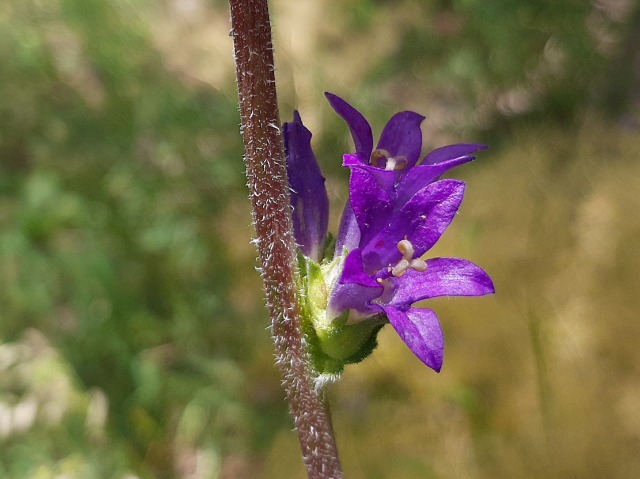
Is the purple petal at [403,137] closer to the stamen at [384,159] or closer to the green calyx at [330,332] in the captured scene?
the stamen at [384,159]

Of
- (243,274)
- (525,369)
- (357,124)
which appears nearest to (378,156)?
(357,124)

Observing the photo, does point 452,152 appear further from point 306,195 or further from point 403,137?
point 306,195

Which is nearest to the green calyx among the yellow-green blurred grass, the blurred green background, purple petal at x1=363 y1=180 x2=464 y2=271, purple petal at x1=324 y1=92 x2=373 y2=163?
purple petal at x1=363 y1=180 x2=464 y2=271

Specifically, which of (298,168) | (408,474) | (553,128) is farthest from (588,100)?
(298,168)

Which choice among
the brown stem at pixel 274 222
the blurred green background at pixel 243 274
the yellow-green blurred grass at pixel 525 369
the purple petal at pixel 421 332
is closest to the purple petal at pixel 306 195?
the brown stem at pixel 274 222

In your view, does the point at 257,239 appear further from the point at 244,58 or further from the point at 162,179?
the point at 162,179

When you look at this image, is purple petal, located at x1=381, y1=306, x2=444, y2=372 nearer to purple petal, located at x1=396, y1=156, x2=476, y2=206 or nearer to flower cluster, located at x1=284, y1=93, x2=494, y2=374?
flower cluster, located at x1=284, y1=93, x2=494, y2=374
